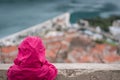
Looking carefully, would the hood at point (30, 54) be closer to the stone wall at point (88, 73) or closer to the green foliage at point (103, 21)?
the stone wall at point (88, 73)

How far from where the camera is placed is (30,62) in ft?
6.61

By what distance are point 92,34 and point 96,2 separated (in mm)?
1424

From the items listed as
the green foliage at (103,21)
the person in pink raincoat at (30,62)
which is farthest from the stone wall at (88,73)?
the green foliage at (103,21)

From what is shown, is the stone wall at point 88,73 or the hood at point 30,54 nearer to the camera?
the hood at point 30,54

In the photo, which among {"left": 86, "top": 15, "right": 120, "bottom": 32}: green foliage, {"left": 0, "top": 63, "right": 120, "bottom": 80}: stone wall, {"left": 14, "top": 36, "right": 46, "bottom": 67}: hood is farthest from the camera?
{"left": 86, "top": 15, "right": 120, "bottom": 32}: green foliage

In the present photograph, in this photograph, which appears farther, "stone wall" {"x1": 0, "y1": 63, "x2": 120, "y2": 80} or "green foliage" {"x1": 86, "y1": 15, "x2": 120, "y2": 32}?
"green foliage" {"x1": 86, "y1": 15, "x2": 120, "y2": 32}

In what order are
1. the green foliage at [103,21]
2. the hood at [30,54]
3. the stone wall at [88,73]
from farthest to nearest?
the green foliage at [103,21] < the stone wall at [88,73] < the hood at [30,54]

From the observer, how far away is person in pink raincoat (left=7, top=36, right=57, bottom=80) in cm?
201

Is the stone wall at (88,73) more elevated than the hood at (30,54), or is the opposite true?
the hood at (30,54)

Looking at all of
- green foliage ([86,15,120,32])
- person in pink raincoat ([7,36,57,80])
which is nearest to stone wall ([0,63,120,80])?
person in pink raincoat ([7,36,57,80])

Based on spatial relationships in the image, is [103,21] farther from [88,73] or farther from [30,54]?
[30,54]

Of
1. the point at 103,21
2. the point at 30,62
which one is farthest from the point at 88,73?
the point at 103,21

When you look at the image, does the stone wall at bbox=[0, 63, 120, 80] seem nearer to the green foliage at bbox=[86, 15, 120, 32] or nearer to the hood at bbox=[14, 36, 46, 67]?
the hood at bbox=[14, 36, 46, 67]

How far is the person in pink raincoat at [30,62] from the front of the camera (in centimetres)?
201
